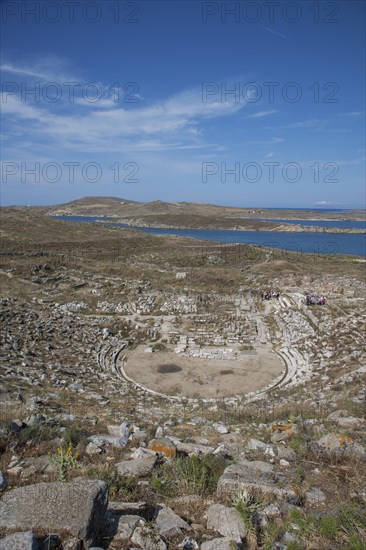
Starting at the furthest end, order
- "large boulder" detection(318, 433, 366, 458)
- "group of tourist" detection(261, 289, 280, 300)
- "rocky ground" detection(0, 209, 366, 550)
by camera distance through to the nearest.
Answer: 1. "group of tourist" detection(261, 289, 280, 300)
2. "large boulder" detection(318, 433, 366, 458)
3. "rocky ground" detection(0, 209, 366, 550)

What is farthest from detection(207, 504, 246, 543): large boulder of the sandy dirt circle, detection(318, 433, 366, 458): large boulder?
the sandy dirt circle

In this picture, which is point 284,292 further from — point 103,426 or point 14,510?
point 14,510

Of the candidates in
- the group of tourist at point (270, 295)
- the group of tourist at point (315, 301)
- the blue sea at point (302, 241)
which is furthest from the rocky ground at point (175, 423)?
the blue sea at point (302, 241)

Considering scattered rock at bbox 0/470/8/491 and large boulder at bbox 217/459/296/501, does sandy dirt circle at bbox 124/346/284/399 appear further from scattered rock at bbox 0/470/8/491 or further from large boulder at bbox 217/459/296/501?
scattered rock at bbox 0/470/8/491

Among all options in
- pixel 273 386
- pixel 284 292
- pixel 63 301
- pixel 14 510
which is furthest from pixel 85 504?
pixel 284 292

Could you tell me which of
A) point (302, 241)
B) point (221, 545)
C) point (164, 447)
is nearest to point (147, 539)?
point (221, 545)
